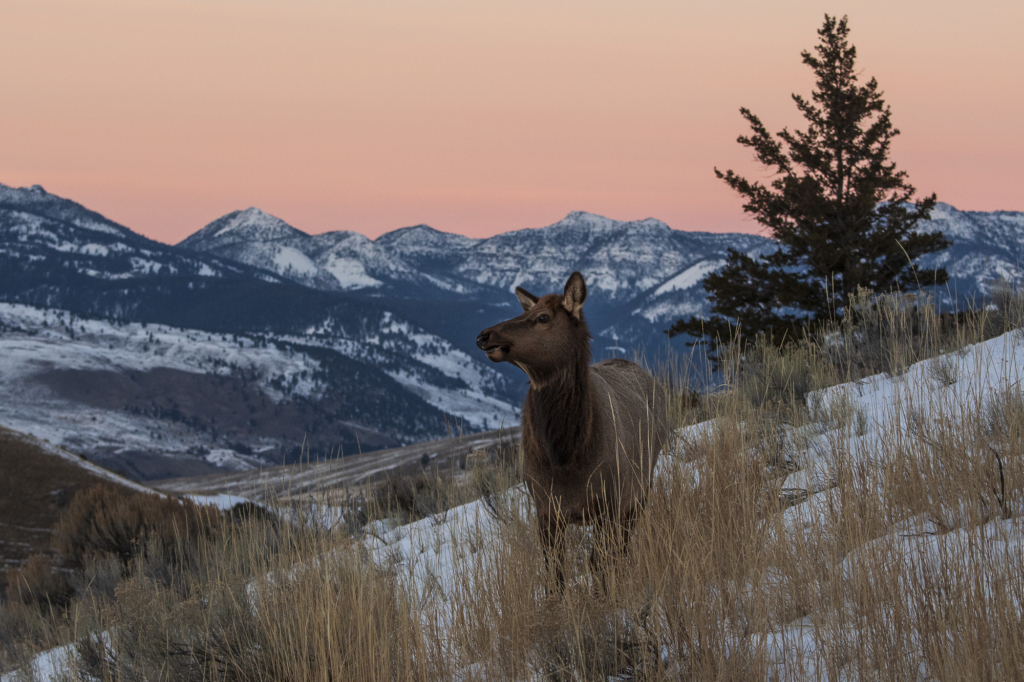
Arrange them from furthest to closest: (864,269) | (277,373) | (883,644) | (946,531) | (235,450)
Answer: (277,373) < (235,450) < (864,269) < (946,531) < (883,644)

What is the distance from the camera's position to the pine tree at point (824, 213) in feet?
88.7

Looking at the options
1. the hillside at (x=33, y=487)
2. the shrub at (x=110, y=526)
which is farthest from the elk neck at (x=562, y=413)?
the hillside at (x=33, y=487)

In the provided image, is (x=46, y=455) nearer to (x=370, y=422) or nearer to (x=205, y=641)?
(x=205, y=641)

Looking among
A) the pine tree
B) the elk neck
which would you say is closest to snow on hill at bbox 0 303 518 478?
the pine tree

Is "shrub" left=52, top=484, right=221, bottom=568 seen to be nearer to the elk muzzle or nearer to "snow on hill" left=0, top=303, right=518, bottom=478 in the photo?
the elk muzzle

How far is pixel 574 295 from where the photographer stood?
169 inches

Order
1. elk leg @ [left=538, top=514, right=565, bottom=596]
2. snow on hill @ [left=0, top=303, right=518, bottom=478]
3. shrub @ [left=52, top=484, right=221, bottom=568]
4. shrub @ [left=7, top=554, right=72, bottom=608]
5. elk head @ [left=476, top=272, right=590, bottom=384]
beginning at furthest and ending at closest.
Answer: snow on hill @ [left=0, top=303, right=518, bottom=478], shrub @ [left=52, top=484, right=221, bottom=568], shrub @ [left=7, top=554, right=72, bottom=608], elk head @ [left=476, top=272, right=590, bottom=384], elk leg @ [left=538, top=514, right=565, bottom=596]

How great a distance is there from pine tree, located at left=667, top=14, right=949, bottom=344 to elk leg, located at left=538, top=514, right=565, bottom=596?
77.2 feet

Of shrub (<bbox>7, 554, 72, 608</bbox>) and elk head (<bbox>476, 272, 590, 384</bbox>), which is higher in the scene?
elk head (<bbox>476, 272, 590, 384</bbox>)

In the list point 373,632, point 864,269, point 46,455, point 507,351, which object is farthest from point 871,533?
point 864,269

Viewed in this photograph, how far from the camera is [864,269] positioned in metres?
26.6

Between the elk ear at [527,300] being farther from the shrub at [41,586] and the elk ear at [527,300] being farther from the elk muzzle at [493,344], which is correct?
the shrub at [41,586]

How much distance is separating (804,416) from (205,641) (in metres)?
5.51

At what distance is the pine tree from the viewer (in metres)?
27.0
